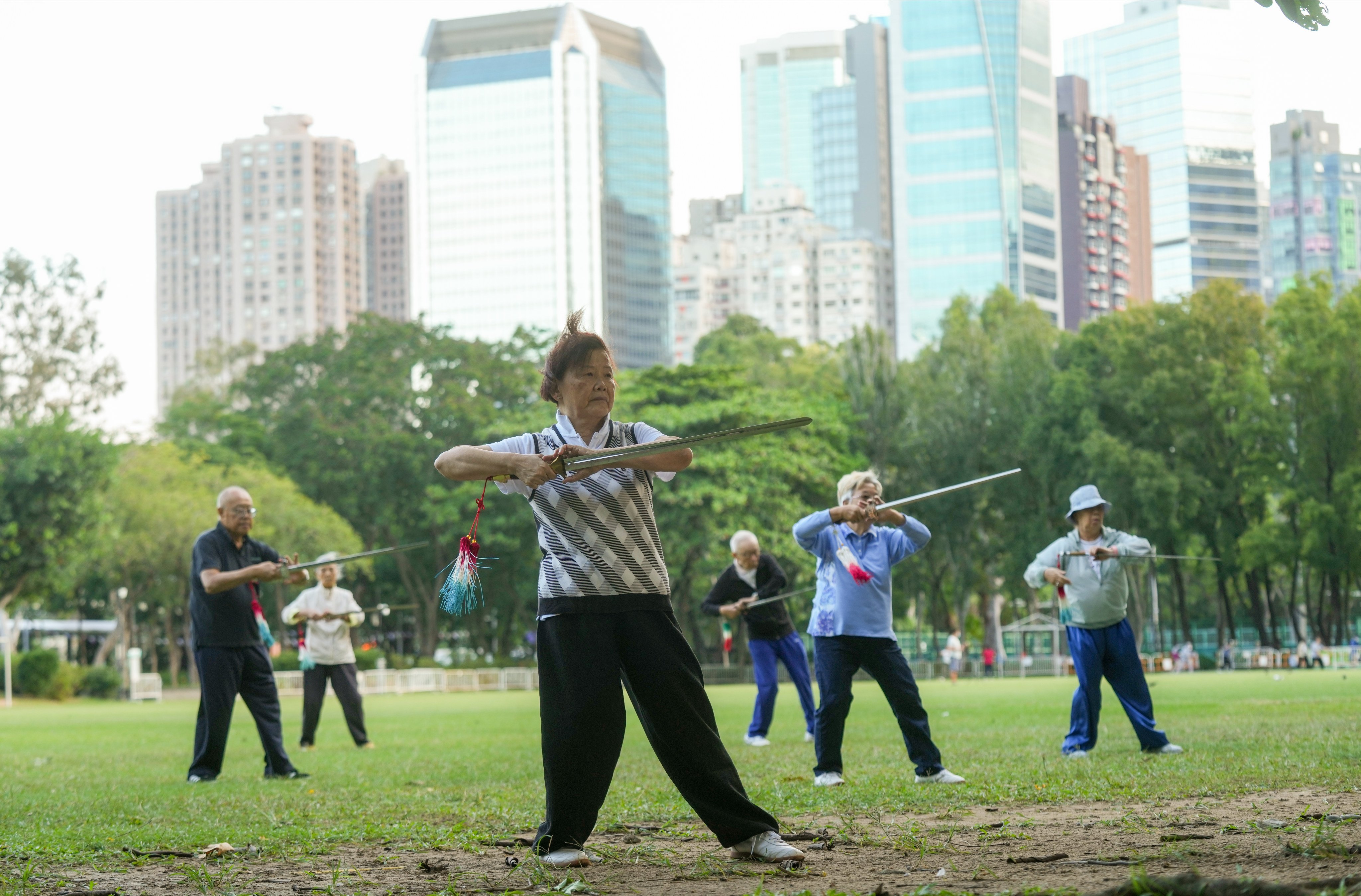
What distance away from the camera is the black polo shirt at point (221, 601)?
10523 mm

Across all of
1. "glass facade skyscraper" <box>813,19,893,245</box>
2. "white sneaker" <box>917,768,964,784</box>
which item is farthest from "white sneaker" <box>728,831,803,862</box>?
"glass facade skyscraper" <box>813,19,893,245</box>

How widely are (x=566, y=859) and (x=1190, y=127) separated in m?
181

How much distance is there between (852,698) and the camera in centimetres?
877

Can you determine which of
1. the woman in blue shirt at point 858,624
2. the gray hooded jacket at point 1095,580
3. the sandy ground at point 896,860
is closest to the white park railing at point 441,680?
the gray hooded jacket at point 1095,580

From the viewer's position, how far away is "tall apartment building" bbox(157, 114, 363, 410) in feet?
581

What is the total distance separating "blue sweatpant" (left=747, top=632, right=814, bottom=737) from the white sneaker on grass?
316 inches

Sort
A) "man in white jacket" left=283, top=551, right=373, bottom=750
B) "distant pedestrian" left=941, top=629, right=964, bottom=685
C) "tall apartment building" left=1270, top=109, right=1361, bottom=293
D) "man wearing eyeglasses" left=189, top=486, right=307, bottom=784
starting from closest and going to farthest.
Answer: "man wearing eyeglasses" left=189, top=486, right=307, bottom=784 < "man in white jacket" left=283, top=551, right=373, bottom=750 < "distant pedestrian" left=941, top=629, right=964, bottom=685 < "tall apartment building" left=1270, top=109, right=1361, bottom=293

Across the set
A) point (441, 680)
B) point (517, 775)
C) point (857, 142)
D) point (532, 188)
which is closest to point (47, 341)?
point (441, 680)

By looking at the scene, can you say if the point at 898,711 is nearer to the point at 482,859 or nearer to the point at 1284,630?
the point at 482,859

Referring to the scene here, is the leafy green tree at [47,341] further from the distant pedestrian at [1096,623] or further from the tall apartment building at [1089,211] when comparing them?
the tall apartment building at [1089,211]

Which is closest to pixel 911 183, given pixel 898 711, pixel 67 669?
pixel 67 669

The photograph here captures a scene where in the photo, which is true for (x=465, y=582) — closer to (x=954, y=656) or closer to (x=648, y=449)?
(x=648, y=449)

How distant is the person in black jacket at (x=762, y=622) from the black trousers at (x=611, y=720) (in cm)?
779

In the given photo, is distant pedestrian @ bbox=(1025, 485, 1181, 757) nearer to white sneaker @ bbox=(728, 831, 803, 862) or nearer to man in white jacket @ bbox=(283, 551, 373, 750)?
white sneaker @ bbox=(728, 831, 803, 862)
